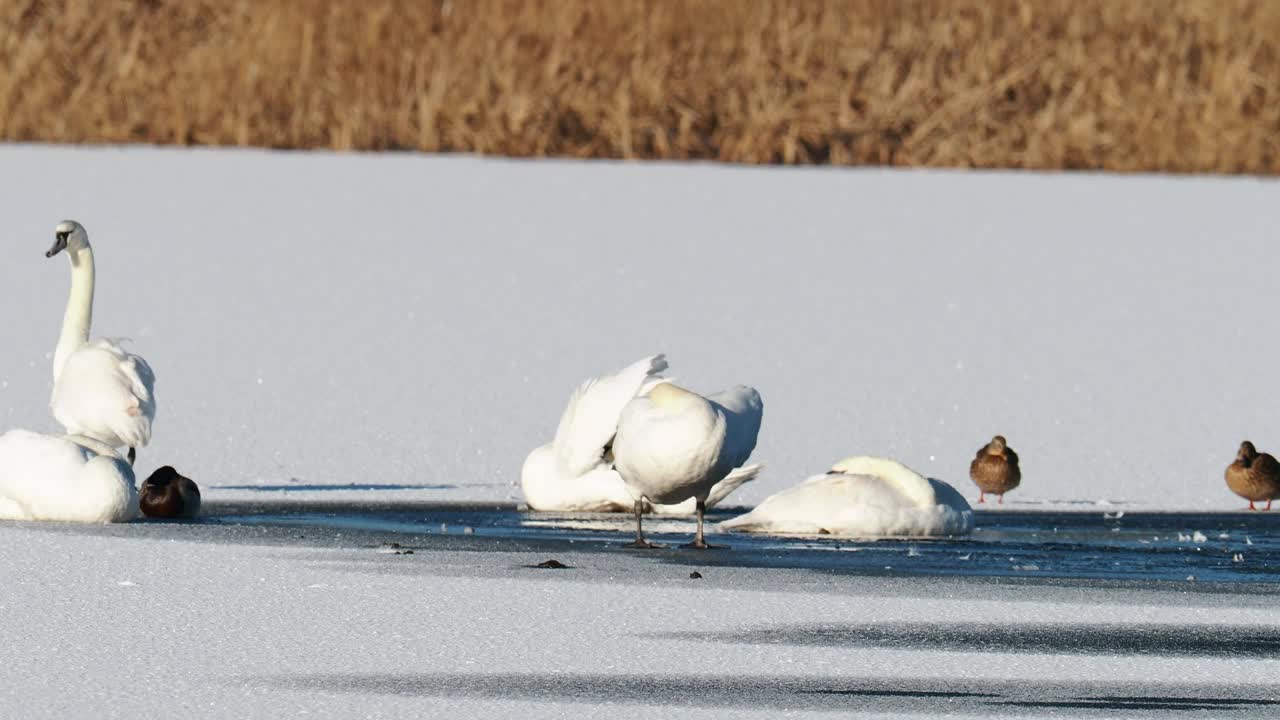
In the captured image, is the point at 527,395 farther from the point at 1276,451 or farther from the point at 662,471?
the point at 662,471

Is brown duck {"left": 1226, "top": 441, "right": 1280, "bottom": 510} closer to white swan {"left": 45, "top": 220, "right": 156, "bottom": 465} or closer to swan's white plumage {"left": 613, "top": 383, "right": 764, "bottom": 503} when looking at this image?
swan's white plumage {"left": 613, "top": 383, "right": 764, "bottom": 503}

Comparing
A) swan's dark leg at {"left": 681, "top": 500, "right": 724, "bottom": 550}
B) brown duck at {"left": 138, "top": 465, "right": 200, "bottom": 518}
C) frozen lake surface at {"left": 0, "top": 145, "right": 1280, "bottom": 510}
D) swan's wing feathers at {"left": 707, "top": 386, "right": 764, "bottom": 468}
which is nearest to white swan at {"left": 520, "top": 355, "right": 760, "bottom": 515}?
swan's wing feathers at {"left": 707, "top": 386, "right": 764, "bottom": 468}

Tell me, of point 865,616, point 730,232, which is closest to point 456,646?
point 865,616

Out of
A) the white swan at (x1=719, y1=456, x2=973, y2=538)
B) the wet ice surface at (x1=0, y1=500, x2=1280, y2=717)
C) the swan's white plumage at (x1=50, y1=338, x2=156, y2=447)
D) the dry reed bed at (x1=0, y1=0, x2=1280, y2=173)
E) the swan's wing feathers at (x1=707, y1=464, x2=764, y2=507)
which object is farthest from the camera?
the dry reed bed at (x1=0, y1=0, x2=1280, y2=173)

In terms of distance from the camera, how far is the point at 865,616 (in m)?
8.07

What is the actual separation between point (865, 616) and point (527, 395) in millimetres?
6573

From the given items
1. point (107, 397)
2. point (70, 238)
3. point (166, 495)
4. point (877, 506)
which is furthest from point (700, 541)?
point (70, 238)

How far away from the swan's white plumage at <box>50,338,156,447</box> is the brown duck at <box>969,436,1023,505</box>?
346 centimetres

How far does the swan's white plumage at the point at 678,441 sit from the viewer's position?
9.67m

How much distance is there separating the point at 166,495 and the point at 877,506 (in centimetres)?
257

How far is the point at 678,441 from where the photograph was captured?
966 cm

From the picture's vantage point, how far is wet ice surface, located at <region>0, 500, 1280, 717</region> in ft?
22.1

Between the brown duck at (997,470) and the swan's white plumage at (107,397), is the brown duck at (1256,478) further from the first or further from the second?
the swan's white plumage at (107,397)

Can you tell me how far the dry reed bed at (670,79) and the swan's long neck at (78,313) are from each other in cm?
948
